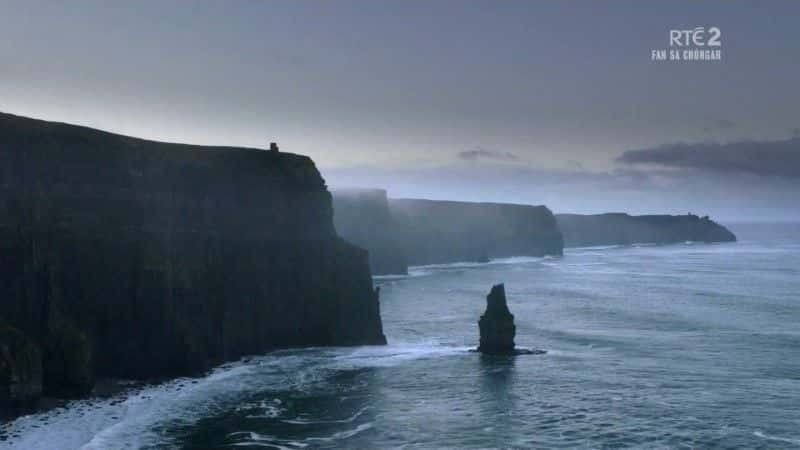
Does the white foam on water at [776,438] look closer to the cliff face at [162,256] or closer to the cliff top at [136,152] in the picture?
the cliff face at [162,256]

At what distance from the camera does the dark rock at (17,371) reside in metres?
43.8

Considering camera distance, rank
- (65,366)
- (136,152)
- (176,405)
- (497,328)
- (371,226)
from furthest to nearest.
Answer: (371,226) < (497,328) < (136,152) < (176,405) < (65,366)

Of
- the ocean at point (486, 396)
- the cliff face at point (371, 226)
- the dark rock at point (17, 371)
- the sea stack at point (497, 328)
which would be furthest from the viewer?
→ the cliff face at point (371, 226)

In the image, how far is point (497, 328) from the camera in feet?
227

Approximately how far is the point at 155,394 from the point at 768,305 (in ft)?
299

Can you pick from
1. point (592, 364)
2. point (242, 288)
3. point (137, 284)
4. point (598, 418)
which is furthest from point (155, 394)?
point (592, 364)

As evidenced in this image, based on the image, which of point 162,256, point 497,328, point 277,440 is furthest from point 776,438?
point 162,256

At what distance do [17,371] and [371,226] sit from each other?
11826cm

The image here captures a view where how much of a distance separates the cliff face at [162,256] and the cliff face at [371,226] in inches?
3200

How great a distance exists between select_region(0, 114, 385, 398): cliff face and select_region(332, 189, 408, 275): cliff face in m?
81.3

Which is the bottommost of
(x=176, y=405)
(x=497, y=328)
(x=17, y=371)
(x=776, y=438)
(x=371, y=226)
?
(x=776, y=438)

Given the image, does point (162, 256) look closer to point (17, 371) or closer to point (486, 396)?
point (17, 371)

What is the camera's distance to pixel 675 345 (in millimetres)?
74062

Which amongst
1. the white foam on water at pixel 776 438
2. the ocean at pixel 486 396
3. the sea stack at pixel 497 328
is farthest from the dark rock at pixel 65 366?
the white foam on water at pixel 776 438
